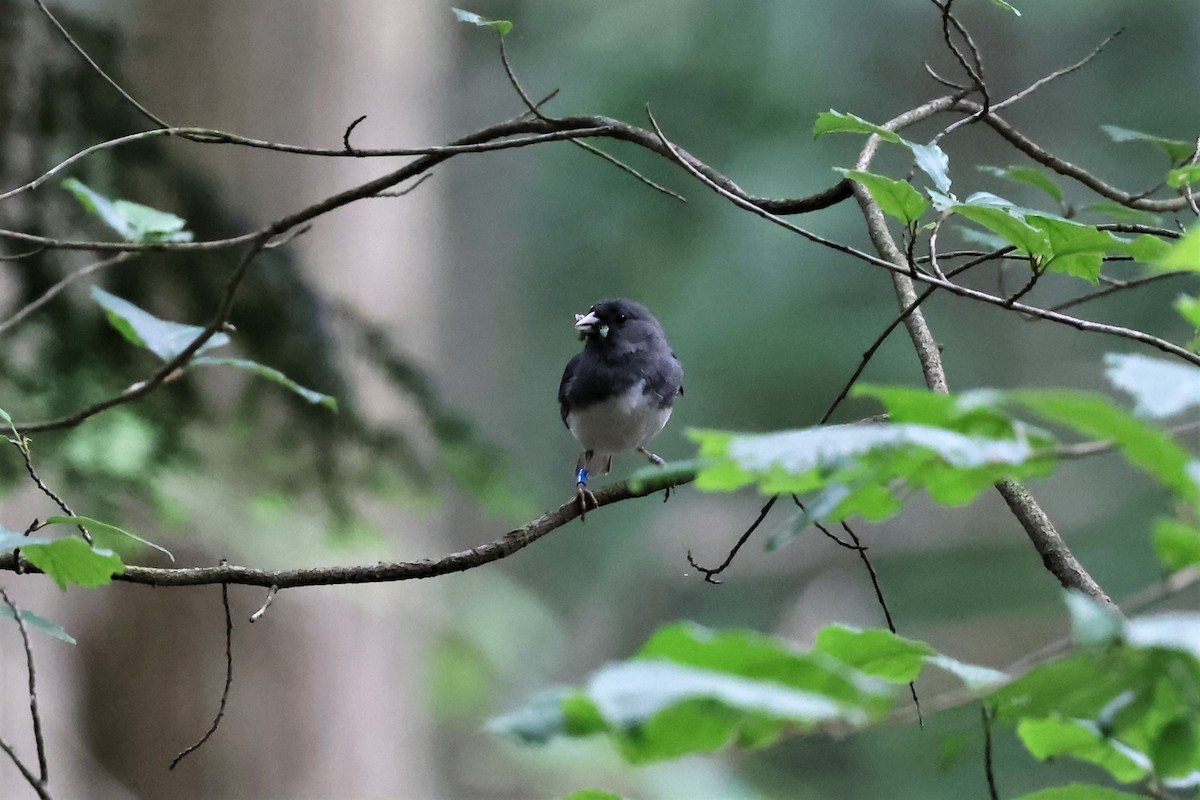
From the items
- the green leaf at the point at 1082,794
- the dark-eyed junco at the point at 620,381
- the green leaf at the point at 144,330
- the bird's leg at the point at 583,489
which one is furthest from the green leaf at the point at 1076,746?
the dark-eyed junco at the point at 620,381

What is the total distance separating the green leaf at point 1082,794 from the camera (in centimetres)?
58

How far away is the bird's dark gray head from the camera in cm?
237

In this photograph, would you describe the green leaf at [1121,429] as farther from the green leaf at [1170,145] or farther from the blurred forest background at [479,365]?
the green leaf at [1170,145]

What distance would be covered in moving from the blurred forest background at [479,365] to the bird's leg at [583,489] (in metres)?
0.32

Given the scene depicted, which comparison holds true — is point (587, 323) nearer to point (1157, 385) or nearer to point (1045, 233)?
point (1045, 233)

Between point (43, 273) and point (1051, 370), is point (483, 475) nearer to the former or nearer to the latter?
point (43, 273)

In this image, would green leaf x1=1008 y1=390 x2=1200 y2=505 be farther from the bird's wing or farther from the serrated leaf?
the bird's wing

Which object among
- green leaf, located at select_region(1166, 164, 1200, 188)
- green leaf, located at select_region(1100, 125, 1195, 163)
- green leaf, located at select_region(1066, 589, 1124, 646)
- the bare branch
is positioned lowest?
green leaf, located at select_region(1066, 589, 1124, 646)

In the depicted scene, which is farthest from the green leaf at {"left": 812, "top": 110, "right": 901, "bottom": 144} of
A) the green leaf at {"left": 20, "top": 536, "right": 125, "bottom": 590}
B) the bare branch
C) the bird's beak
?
the bird's beak

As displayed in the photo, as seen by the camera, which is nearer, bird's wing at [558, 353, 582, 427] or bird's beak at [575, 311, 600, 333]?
bird's beak at [575, 311, 600, 333]

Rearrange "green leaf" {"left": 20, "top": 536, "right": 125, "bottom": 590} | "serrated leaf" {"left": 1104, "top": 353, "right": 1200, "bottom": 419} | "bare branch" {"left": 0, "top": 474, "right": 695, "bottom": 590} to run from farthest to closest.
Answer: "bare branch" {"left": 0, "top": 474, "right": 695, "bottom": 590} < "green leaf" {"left": 20, "top": 536, "right": 125, "bottom": 590} < "serrated leaf" {"left": 1104, "top": 353, "right": 1200, "bottom": 419}

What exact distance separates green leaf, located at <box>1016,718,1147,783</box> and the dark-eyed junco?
1.58 m

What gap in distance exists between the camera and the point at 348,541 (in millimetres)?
2701

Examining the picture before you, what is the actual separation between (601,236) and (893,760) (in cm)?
312
